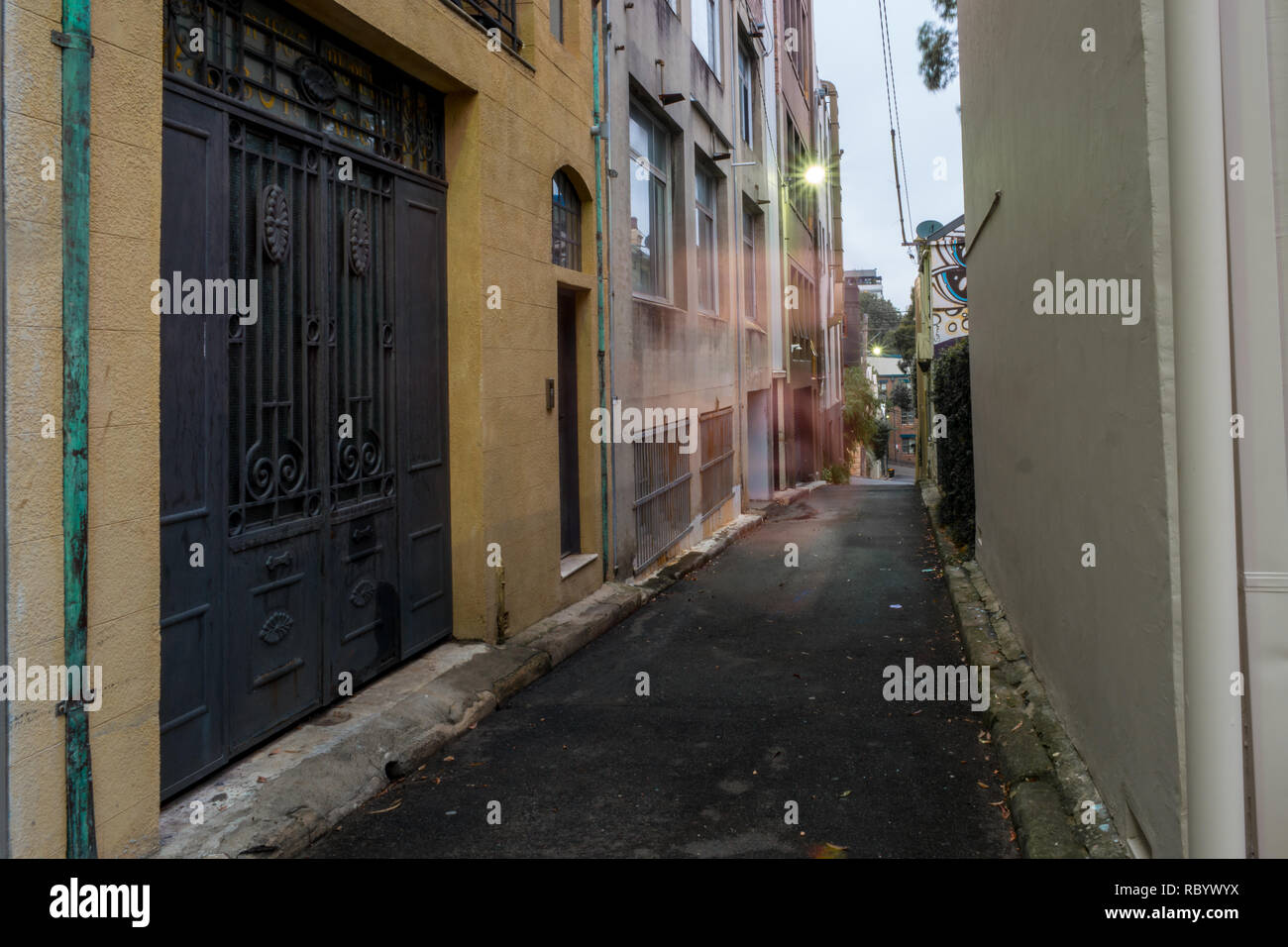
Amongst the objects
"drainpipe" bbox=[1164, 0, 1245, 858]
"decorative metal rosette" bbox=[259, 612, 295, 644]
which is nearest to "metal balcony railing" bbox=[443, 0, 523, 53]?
"decorative metal rosette" bbox=[259, 612, 295, 644]

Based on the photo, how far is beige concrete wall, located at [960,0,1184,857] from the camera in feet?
10.1

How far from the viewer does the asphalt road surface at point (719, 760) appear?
4133 millimetres

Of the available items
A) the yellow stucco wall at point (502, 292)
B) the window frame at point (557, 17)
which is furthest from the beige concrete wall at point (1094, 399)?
the window frame at point (557, 17)

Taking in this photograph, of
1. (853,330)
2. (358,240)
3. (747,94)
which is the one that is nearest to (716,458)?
(747,94)

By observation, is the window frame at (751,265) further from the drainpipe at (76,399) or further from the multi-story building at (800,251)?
the drainpipe at (76,399)

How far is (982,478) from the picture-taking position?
374 inches

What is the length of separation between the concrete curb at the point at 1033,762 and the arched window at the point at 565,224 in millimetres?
4538

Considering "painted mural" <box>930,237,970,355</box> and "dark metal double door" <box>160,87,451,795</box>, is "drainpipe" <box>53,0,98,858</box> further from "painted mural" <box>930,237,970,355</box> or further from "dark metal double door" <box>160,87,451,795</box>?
"painted mural" <box>930,237,970,355</box>

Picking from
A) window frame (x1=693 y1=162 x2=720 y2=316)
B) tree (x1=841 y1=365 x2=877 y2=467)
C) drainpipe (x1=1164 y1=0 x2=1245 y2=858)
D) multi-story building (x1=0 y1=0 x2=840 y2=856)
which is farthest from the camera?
tree (x1=841 y1=365 x2=877 y2=467)

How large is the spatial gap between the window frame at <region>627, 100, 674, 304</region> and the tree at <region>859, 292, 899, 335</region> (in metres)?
66.9

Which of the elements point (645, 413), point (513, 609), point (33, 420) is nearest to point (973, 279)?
point (645, 413)

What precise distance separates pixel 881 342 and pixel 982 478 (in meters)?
69.8

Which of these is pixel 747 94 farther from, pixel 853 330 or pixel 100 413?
pixel 853 330

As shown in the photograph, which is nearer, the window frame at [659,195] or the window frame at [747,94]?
the window frame at [659,195]
